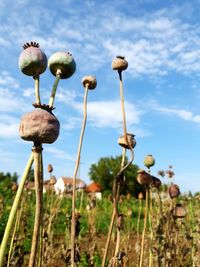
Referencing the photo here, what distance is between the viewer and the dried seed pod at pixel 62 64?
4.46ft

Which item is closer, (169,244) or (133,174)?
(169,244)

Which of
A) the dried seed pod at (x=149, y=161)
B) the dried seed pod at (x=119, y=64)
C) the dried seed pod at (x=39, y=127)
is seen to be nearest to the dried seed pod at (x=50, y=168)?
the dried seed pod at (x=149, y=161)

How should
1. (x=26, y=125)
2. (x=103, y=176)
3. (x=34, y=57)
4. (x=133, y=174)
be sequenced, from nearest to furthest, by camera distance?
1. (x=26, y=125)
2. (x=34, y=57)
3. (x=133, y=174)
4. (x=103, y=176)

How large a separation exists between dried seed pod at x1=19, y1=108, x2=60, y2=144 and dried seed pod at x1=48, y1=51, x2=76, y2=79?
0.35 m

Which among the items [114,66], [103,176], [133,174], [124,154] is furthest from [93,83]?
[103,176]

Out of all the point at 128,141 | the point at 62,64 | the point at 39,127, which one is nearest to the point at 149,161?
the point at 128,141

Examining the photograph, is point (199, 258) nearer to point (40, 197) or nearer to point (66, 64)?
point (66, 64)

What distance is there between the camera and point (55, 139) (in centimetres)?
105

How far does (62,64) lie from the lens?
4.45 ft

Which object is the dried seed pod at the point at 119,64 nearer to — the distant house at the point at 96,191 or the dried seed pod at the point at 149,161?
the dried seed pod at the point at 149,161

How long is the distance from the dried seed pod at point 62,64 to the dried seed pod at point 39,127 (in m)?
0.35

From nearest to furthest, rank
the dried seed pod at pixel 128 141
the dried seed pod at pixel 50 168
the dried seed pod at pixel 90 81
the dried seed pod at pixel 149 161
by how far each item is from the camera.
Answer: the dried seed pod at pixel 128 141 < the dried seed pod at pixel 90 81 < the dried seed pod at pixel 149 161 < the dried seed pod at pixel 50 168

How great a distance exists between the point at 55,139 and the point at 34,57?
334 millimetres

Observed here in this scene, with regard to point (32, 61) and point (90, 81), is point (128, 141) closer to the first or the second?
point (90, 81)
